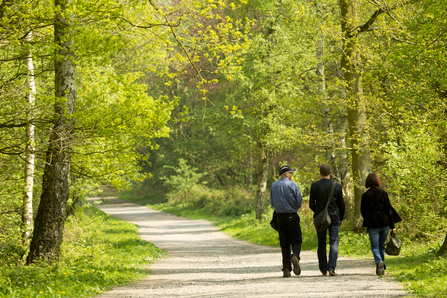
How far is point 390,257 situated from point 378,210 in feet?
10.2

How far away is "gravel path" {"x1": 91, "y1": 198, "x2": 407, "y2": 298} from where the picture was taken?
24.0 ft

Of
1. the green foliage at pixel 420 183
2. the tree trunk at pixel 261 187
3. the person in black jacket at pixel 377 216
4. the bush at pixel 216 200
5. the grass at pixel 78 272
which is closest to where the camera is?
the grass at pixel 78 272

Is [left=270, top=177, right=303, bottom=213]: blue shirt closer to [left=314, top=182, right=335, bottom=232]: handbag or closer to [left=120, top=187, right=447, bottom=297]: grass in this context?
[left=314, top=182, right=335, bottom=232]: handbag

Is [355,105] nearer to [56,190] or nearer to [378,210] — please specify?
[378,210]

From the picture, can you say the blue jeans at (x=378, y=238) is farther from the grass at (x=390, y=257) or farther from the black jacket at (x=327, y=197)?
the black jacket at (x=327, y=197)

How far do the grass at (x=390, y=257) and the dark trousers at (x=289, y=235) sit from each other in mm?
1771

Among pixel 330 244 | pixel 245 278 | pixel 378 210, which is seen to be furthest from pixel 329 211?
pixel 245 278

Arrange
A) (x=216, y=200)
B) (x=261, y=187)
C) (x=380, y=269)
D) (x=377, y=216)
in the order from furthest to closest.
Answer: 1. (x=216, y=200)
2. (x=261, y=187)
3. (x=377, y=216)
4. (x=380, y=269)

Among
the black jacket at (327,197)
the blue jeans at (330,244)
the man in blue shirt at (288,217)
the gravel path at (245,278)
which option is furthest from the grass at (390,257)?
the man in blue shirt at (288,217)

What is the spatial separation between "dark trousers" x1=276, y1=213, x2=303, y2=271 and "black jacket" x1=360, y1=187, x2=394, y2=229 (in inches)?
51.0

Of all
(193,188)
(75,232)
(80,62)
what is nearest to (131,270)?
(80,62)

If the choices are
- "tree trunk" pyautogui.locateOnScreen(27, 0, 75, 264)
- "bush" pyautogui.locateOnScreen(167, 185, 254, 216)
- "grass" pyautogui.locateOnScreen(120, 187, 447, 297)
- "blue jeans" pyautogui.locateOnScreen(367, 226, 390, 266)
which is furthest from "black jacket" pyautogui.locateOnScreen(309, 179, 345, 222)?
"bush" pyautogui.locateOnScreen(167, 185, 254, 216)

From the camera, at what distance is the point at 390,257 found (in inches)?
449

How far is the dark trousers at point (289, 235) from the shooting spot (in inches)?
359
